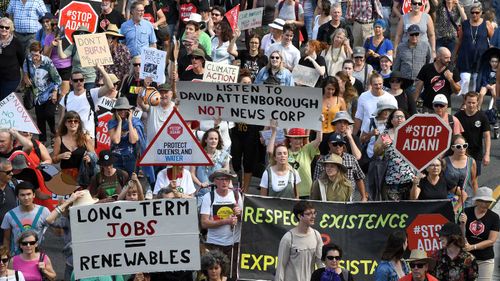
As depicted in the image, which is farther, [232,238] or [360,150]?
[360,150]

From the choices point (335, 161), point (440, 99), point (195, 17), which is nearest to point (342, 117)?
point (335, 161)

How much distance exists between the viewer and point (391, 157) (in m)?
18.7

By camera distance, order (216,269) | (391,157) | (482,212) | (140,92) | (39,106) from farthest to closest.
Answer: (39,106), (140,92), (391,157), (482,212), (216,269)

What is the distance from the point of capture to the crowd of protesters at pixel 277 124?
660 inches

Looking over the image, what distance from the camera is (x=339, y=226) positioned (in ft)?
Result: 57.0

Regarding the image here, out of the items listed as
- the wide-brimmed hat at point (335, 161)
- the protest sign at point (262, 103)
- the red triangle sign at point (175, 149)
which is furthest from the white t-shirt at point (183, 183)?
the wide-brimmed hat at point (335, 161)

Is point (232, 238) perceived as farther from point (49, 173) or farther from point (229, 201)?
point (49, 173)

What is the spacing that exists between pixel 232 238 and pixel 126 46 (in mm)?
7008

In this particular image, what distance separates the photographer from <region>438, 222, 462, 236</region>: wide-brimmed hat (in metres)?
16.3

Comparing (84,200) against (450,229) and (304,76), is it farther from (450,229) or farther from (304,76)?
(304,76)

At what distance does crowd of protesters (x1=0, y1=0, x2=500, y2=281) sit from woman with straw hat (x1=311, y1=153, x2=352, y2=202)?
0.01 meters

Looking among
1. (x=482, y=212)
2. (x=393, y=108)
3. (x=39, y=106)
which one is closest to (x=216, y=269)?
(x=482, y=212)

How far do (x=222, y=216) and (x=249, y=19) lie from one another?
7.85m

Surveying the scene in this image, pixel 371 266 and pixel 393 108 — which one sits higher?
pixel 393 108
